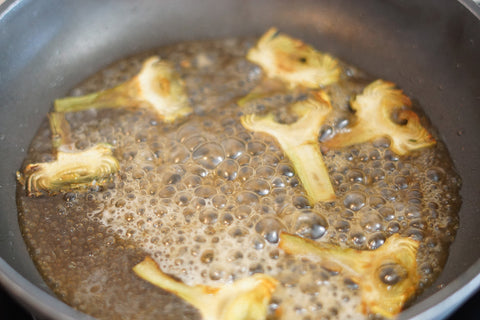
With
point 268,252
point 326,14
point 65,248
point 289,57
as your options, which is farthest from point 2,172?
point 326,14

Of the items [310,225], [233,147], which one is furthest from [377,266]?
[233,147]

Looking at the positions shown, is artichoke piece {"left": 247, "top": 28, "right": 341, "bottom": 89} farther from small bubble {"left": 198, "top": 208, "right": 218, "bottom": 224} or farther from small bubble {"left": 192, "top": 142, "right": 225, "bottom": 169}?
small bubble {"left": 198, "top": 208, "right": 218, "bottom": 224}

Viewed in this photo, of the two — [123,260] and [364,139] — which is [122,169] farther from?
[364,139]

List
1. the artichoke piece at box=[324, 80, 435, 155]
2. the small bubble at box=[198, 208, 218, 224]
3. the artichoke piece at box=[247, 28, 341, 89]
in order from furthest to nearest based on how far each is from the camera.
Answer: the artichoke piece at box=[247, 28, 341, 89] < the artichoke piece at box=[324, 80, 435, 155] < the small bubble at box=[198, 208, 218, 224]

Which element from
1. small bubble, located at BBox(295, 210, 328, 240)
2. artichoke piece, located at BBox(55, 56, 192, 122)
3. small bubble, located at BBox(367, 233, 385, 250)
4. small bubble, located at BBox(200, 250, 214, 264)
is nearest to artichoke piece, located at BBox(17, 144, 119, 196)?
artichoke piece, located at BBox(55, 56, 192, 122)

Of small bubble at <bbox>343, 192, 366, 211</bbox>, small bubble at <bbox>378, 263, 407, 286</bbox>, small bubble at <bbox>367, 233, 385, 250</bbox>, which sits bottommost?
small bubble at <bbox>378, 263, 407, 286</bbox>

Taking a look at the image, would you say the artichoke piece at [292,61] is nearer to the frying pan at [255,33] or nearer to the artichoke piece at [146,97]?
the frying pan at [255,33]
